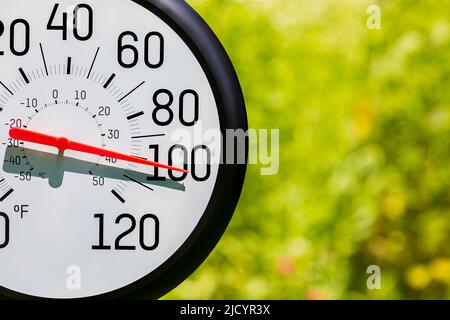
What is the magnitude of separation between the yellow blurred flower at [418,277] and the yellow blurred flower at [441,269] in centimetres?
2

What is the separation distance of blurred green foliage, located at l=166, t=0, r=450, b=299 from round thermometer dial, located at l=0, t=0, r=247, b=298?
106 centimetres

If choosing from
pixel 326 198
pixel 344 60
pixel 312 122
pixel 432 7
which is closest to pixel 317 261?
pixel 326 198

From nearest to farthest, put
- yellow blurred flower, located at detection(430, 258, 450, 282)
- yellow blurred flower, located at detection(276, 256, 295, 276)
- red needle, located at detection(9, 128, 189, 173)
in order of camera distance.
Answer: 1. red needle, located at detection(9, 128, 189, 173)
2. yellow blurred flower, located at detection(276, 256, 295, 276)
3. yellow blurred flower, located at detection(430, 258, 450, 282)

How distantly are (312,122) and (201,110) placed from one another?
1.20 metres

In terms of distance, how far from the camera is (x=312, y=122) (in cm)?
253

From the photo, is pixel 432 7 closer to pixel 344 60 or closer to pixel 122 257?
pixel 344 60

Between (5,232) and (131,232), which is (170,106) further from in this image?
(5,232)

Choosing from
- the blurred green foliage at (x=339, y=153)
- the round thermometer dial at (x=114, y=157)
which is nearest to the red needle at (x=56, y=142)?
the round thermometer dial at (x=114, y=157)

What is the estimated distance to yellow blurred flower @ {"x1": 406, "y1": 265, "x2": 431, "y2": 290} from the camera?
8.44 ft

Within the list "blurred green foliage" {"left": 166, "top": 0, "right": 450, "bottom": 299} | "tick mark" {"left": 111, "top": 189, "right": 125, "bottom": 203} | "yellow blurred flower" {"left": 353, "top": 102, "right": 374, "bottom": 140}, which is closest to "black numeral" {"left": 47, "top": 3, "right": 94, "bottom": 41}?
"tick mark" {"left": 111, "top": 189, "right": 125, "bottom": 203}

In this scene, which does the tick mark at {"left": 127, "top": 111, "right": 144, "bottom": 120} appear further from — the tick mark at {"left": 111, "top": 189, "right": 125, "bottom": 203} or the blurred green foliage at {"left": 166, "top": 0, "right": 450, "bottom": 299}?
the blurred green foliage at {"left": 166, "top": 0, "right": 450, "bottom": 299}

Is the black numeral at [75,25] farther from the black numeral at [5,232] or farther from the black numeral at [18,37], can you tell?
the black numeral at [5,232]

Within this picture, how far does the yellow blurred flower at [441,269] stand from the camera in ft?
8.41

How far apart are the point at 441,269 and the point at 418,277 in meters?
0.07
